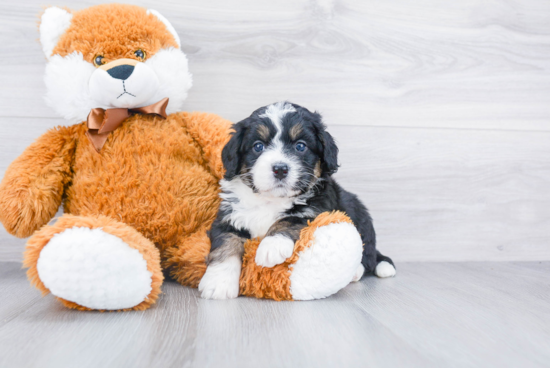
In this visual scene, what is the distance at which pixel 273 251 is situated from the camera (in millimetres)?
1491

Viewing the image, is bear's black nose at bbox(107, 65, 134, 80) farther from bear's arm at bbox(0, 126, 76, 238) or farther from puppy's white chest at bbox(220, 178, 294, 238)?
puppy's white chest at bbox(220, 178, 294, 238)

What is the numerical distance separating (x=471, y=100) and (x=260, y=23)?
129 centimetres

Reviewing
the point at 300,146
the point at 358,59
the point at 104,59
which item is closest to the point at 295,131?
the point at 300,146

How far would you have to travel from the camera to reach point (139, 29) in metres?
1.83

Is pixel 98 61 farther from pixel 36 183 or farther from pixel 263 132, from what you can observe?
pixel 263 132

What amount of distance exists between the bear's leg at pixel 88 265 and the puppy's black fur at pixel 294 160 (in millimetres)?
326

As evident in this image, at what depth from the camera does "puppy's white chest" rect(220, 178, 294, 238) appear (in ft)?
5.73

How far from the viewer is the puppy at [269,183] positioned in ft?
5.26

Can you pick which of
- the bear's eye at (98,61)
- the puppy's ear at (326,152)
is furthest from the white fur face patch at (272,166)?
the bear's eye at (98,61)

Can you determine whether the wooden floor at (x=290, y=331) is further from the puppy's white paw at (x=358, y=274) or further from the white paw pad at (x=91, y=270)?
the puppy's white paw at (x=358, y=274)

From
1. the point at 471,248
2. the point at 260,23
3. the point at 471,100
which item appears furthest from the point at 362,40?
the point at 471,248

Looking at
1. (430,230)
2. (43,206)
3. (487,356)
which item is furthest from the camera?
(430,230)

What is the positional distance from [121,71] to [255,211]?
2.49ft

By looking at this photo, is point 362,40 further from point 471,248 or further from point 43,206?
point 43,206
